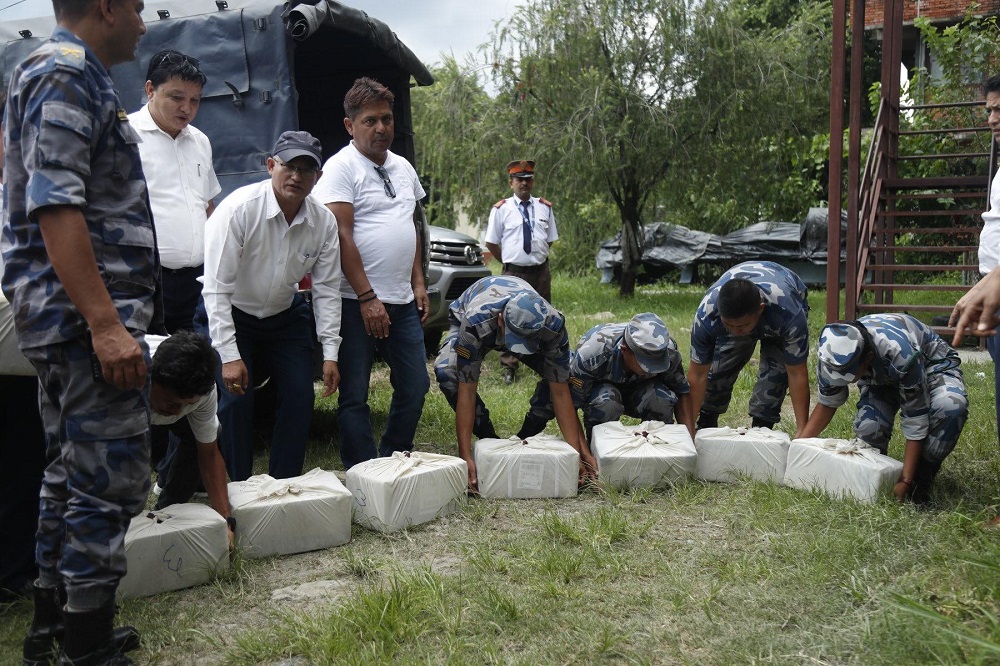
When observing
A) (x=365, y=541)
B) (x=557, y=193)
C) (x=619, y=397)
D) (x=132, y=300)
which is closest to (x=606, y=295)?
(x=557, y=193)

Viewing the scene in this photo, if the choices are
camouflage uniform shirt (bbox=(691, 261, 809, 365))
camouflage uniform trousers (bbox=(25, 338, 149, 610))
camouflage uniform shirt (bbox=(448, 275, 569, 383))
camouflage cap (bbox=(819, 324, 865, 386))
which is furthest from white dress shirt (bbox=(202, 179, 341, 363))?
camouflage cap (bbox=(819, 324, 865, 386))

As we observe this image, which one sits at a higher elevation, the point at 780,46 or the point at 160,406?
the point at 780,46

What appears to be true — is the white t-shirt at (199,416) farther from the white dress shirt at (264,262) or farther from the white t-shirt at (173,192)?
the white t-shirt at (173,192)

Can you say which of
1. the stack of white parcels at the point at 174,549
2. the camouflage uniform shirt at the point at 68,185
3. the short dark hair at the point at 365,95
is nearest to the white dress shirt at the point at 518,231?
the short dark hair at the point at 365,95

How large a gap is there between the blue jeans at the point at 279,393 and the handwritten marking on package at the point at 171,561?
884mm

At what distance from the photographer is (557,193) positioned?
14086 millimetres

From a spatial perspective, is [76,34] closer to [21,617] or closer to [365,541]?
[21,617]

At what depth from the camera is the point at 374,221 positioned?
4.47 meters

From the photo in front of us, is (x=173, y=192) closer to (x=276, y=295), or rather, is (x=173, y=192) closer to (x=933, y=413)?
(x=276, y=295)

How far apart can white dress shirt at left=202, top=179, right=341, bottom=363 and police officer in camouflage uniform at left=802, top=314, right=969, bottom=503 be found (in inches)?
87.0

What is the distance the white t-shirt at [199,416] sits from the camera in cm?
302

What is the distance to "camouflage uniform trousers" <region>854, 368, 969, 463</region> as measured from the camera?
12.6 ft

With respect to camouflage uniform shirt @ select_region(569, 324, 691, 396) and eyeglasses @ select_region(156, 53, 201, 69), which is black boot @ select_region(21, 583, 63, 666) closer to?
eyeglasses @ select_region(156, 53, 201, 69)

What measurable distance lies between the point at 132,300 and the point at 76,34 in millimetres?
749
